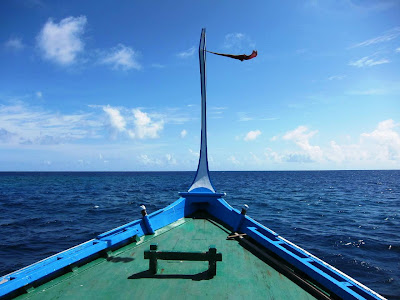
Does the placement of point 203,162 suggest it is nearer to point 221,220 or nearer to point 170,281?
point 221,220

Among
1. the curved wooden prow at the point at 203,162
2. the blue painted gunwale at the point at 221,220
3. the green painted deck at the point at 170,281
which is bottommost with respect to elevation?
the green painted deck at the point at 170,281

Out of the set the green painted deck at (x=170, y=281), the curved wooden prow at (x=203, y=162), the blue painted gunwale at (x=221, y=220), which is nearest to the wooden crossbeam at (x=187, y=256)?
the green painted deck at (x=170, y=281)

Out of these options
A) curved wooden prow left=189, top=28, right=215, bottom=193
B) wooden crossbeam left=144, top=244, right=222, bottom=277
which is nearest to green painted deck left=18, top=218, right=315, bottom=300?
wooden crossbeam left=144, top=244, right=222, bottom=277

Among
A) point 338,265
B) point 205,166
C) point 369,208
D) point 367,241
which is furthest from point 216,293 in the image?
point 369,208

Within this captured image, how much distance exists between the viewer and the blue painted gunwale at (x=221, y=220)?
474 centimetres

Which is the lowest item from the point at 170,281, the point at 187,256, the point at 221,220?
the point at 170,281

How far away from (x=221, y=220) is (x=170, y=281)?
4.78 m

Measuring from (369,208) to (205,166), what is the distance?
2821 cm

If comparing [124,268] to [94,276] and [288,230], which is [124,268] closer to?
[94,276]

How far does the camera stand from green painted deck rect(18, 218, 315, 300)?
479 cm

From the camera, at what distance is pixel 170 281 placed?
17.2 ft

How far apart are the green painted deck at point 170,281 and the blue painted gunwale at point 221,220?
0.85 feet

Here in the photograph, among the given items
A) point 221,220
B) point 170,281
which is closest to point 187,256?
point 170,281

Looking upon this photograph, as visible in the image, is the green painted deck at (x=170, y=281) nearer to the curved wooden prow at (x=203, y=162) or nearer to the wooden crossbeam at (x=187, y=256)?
the wooden crossbeam at (x=187, y=256)
